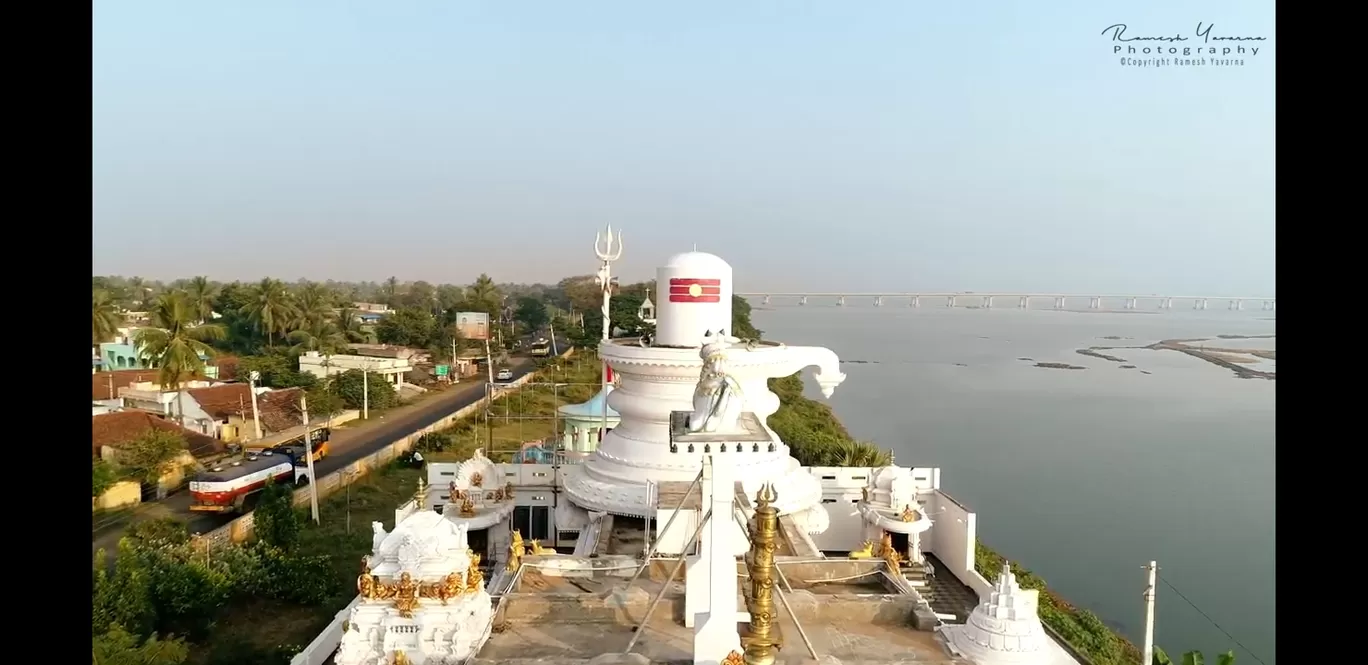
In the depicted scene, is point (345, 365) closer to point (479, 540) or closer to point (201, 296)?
point (201, 296)

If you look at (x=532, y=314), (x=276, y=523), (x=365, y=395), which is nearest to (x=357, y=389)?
(x=365, y=395)

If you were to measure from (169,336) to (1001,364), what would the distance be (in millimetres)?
78708

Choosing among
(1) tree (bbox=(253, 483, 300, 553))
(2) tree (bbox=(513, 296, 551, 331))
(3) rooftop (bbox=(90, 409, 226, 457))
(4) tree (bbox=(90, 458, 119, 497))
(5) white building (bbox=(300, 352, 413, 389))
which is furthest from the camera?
(2) tree (bbox=(513, 296, 551, 331))

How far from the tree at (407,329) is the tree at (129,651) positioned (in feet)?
148

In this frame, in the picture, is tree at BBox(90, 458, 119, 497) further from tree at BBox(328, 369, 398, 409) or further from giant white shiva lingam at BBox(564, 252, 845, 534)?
giant white shiva lingam at BBox(564, 252, 845, 534)

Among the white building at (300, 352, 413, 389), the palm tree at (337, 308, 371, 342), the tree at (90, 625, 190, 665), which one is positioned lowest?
the tree at (90, 625, 190, 665)

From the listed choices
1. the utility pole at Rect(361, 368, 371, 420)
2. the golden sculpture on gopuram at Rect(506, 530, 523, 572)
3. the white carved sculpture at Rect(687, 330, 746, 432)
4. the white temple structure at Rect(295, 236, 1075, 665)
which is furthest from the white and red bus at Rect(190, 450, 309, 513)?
the white carved sculpture at Rect(687, 330, 746, 432)

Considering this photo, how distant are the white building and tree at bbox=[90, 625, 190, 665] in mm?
31047

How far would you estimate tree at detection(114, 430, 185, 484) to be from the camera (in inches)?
926

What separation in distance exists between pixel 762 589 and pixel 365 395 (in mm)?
36968

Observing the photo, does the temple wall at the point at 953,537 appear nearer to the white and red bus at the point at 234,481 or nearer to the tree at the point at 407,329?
the white and red bus at the point at 234,481

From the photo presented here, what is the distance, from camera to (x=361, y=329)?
181ft

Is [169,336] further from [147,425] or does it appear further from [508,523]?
[508,523]

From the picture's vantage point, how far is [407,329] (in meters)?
56.2
